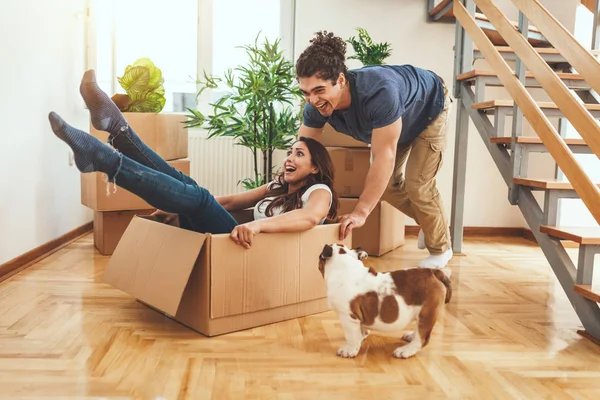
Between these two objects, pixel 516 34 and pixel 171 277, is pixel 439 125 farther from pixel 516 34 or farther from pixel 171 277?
pixel 171 277

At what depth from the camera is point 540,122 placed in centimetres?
244

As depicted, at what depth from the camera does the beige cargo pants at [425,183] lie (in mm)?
2924

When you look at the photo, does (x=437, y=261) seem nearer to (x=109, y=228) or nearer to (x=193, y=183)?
(x=193, y=183)

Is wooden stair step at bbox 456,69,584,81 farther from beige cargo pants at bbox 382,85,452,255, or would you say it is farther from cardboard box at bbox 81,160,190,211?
cardboard box at bbox 81,160,190,211

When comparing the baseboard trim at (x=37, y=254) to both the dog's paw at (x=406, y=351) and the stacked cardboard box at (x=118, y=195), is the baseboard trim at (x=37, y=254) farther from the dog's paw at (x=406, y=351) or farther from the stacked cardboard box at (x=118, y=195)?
the dog's paw at (x=406, y=351)

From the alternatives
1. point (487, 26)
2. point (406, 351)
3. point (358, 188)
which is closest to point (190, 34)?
point (358, 188)

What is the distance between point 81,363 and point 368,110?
1330 millimetres

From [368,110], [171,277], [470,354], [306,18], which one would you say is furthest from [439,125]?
[306,18]

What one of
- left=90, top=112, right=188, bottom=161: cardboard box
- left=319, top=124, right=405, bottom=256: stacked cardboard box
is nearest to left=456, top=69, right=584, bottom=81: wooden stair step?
left=319, top=124, right=405, bottom=256: stacked cardboard box

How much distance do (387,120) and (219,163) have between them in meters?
2.34

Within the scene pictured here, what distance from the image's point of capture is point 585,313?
213cm

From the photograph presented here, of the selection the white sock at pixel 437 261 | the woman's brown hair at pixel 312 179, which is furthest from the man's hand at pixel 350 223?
the white sock at pixel 437 261

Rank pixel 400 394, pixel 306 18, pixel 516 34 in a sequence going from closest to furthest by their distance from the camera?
pixel 400 394 < pixel 516 34 < pixel 306 18

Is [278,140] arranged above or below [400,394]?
above
